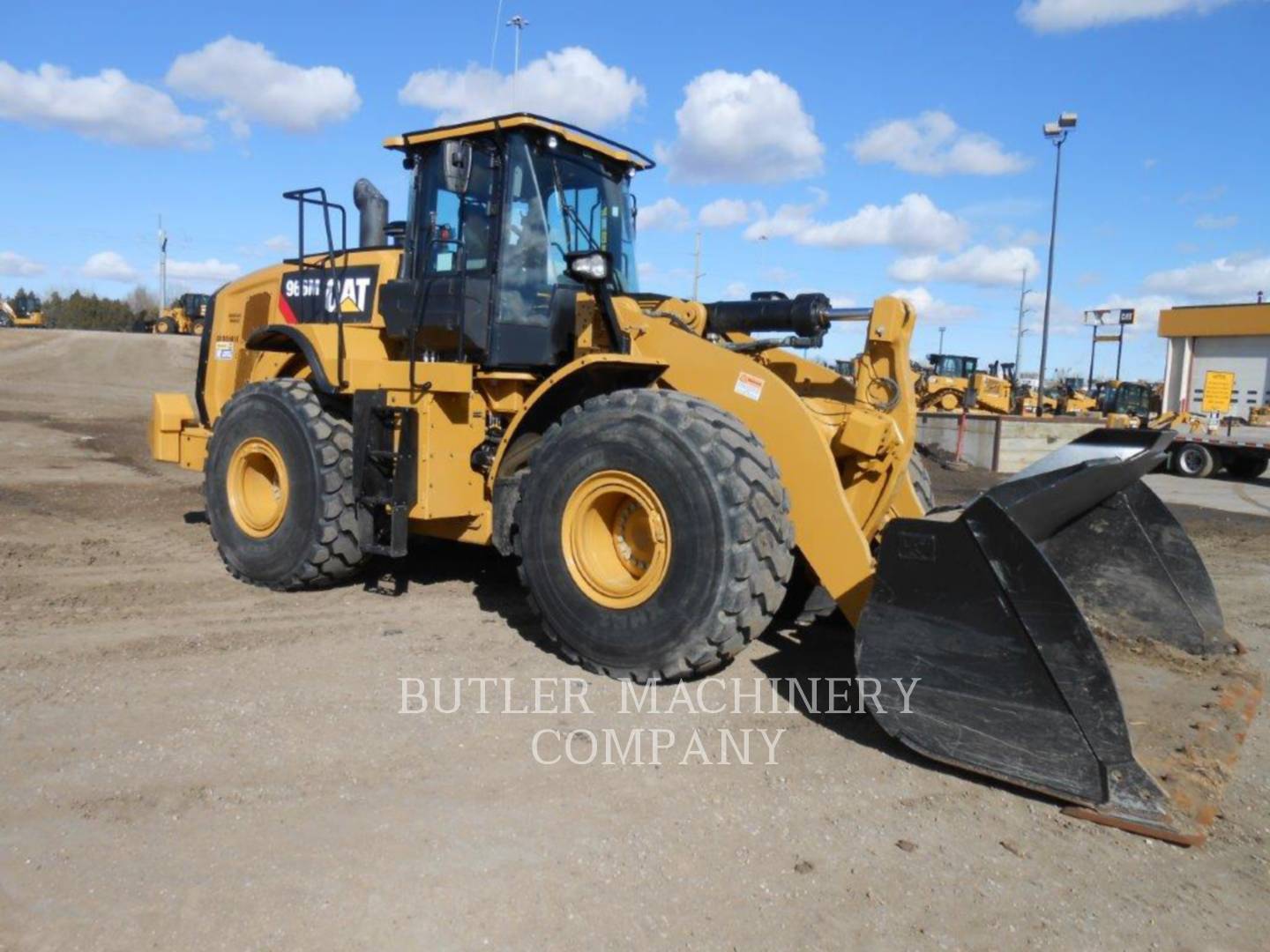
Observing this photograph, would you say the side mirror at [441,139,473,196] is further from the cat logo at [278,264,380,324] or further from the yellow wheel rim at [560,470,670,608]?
the yellow wheel rim at [560,470,670,608]

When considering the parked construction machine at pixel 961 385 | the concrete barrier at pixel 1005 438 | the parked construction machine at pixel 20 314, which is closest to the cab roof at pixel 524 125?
the parked construction machine at pixel 961 385

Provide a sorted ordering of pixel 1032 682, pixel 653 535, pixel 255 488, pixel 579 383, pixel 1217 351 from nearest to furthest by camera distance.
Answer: pixel 1032 682
pixel 653 535
pixel 579 383
pixel 255 488
pixel 1217 351

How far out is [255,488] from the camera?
6.69 m

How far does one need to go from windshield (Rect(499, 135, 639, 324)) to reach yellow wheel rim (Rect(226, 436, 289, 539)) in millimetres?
1962

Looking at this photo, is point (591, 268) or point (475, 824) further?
point (591, 268)

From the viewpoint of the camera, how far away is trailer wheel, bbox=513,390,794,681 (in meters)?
4.29

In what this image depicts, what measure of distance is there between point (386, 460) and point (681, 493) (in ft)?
7.07

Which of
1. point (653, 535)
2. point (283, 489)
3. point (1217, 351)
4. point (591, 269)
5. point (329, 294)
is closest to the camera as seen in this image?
point (653, 535)

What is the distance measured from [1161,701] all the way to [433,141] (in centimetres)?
509

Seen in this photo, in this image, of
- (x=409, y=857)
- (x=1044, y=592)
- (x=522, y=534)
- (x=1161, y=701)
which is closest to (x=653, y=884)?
(x=409, y=857)

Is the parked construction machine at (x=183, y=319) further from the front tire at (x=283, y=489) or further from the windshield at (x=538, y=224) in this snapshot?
the windshield at (x=538, y=224)

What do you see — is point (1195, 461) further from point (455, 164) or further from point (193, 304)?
point (193, 304)

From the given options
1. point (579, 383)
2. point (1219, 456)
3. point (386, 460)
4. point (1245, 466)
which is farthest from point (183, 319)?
point (579, 383)

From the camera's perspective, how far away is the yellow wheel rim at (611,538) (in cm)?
467
